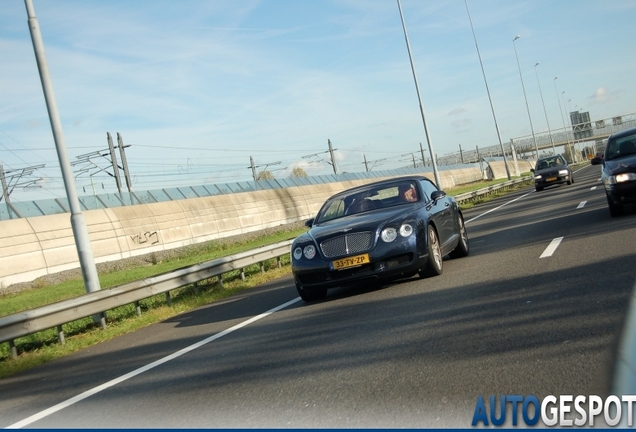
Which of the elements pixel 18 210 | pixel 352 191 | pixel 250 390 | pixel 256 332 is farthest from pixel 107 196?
pixel 250 390

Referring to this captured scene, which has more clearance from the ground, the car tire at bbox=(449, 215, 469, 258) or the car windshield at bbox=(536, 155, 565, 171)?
the car windshield at bbox=(536, 155, 565, 171)

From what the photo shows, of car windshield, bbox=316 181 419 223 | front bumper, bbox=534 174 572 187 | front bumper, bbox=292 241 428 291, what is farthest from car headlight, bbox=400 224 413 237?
front bumper, bbox=534 174 572 187

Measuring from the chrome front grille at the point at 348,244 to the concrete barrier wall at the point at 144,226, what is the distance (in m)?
22.6

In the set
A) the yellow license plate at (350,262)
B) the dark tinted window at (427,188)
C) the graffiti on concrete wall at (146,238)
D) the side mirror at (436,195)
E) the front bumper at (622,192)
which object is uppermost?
the graffiti on concrete wall at (146,238)

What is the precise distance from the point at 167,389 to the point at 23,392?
1.89 metres

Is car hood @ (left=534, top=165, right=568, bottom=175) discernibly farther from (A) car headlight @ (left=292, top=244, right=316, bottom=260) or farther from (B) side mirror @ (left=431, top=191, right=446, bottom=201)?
(A) car headlight @ (left=292, top=244, right=316, bottom=260)

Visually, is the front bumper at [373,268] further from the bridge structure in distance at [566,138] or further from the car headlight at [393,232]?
the bridge structure in distance at [566,138]

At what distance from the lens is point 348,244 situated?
31.0 feet

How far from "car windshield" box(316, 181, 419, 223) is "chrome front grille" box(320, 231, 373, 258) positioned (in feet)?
4.48

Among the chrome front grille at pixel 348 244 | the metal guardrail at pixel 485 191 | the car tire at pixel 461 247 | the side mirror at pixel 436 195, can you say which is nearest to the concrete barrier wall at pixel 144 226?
the metal guardrail at pixel 485 191

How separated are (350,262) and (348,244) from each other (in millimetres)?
261

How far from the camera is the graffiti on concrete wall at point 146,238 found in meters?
37.5

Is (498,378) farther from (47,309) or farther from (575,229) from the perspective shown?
(575,229)

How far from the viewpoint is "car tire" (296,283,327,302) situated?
382 inches
